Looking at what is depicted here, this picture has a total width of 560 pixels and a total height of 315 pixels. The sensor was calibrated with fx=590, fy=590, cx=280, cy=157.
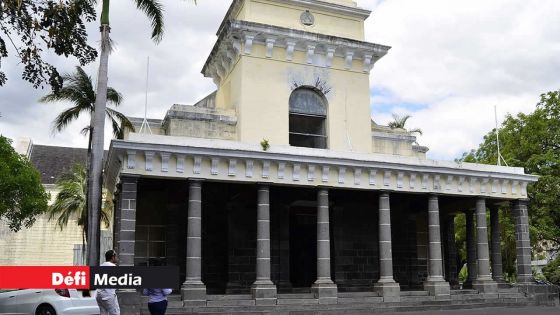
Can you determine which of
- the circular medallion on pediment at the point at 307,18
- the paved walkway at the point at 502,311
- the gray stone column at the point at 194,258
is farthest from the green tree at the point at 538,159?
the gray stone column at the point at 194,258

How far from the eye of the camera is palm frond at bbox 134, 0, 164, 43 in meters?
17.7

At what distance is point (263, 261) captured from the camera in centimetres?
1725

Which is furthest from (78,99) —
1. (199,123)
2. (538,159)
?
(538,159)

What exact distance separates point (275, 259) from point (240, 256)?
1.23 metres

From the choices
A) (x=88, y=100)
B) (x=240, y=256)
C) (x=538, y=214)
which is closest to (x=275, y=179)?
(x=240, y=256)

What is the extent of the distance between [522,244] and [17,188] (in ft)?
64.2

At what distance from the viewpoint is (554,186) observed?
2745 cm

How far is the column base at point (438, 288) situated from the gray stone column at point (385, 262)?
125 centimetres

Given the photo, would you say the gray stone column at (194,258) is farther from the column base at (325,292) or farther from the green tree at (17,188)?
the green tree at (17,188)

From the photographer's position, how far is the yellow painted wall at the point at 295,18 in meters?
21.1

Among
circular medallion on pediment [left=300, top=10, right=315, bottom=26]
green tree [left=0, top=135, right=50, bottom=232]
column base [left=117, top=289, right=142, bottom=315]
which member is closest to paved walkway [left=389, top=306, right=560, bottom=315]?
column base [left=117, top=289, right=142, bottom=315]

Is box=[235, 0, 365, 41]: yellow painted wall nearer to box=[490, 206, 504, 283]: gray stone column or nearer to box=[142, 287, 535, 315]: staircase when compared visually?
box=[490, 206, 504, 283]: gray stone column

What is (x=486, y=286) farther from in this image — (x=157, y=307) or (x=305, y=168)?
(x=157, y=307)

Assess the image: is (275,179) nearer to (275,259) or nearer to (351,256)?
(275,259)
